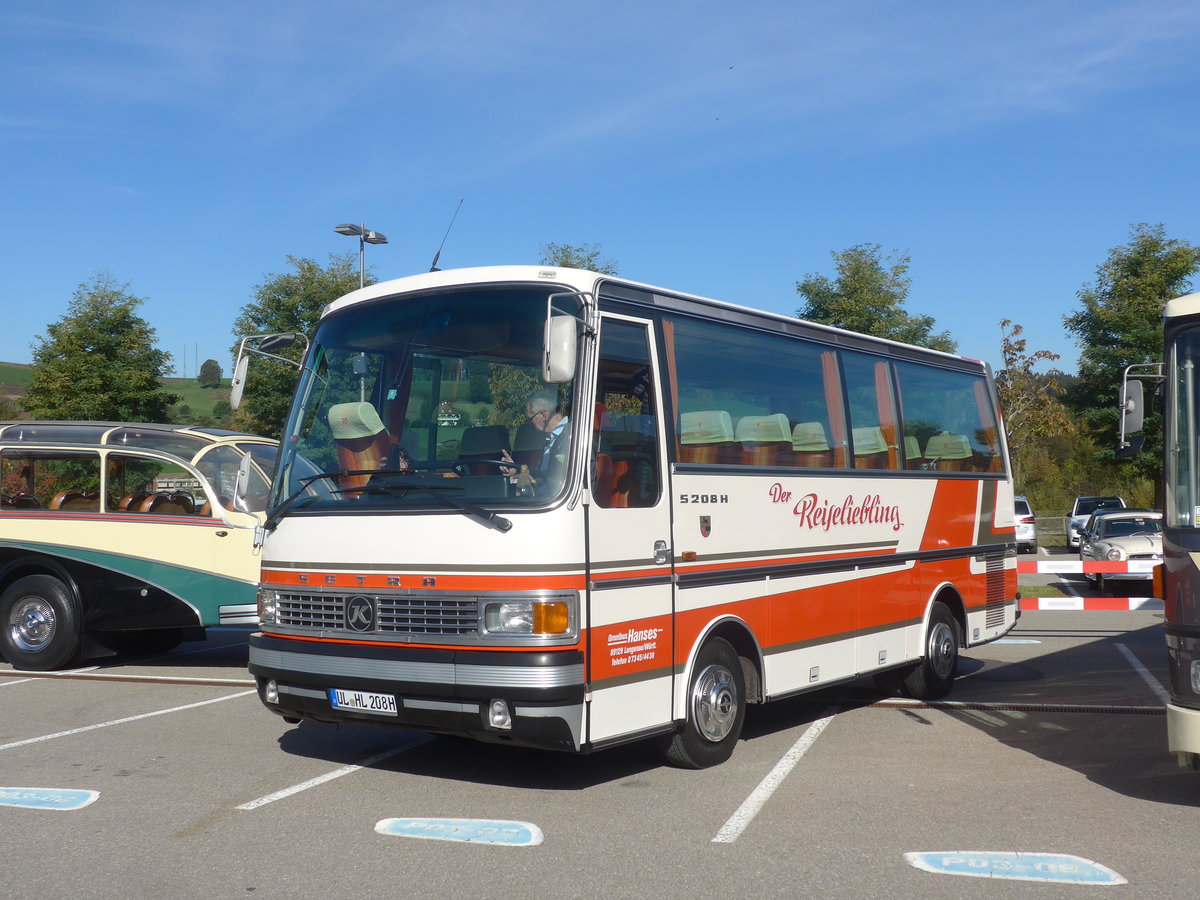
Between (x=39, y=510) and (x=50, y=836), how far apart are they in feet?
24.9

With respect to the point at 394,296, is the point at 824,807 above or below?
below

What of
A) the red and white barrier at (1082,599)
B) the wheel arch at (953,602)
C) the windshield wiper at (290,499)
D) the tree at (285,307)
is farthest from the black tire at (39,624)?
the tree at (285,307)

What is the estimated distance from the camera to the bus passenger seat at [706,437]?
25.8 ft

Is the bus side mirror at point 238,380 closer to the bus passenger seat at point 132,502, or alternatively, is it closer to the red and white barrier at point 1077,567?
the bus passenger seat at point 132,502

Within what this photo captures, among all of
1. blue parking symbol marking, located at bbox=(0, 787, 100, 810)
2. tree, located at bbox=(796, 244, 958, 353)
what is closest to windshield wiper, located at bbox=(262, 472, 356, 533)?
blue parking symbol marking, located at bbox=(0, 787, 100, 810)

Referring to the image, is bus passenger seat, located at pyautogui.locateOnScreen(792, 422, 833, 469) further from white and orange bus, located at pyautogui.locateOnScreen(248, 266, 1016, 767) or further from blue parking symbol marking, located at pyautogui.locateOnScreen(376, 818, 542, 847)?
blue parking symbol marking, located at pyautogui.locateOnScreen(376, 818, 542, 847)

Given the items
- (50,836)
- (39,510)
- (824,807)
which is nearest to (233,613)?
(39,510)

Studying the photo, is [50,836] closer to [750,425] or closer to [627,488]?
[627,488]

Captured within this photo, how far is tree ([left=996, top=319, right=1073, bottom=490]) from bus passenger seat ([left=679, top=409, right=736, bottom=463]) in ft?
106

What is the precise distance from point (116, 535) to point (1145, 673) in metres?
10.7

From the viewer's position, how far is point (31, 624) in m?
13.1

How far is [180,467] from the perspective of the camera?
13.0 meters

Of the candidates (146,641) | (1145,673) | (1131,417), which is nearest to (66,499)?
(146,641)

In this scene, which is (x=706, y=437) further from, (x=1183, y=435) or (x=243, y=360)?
(x=243, y=360)
